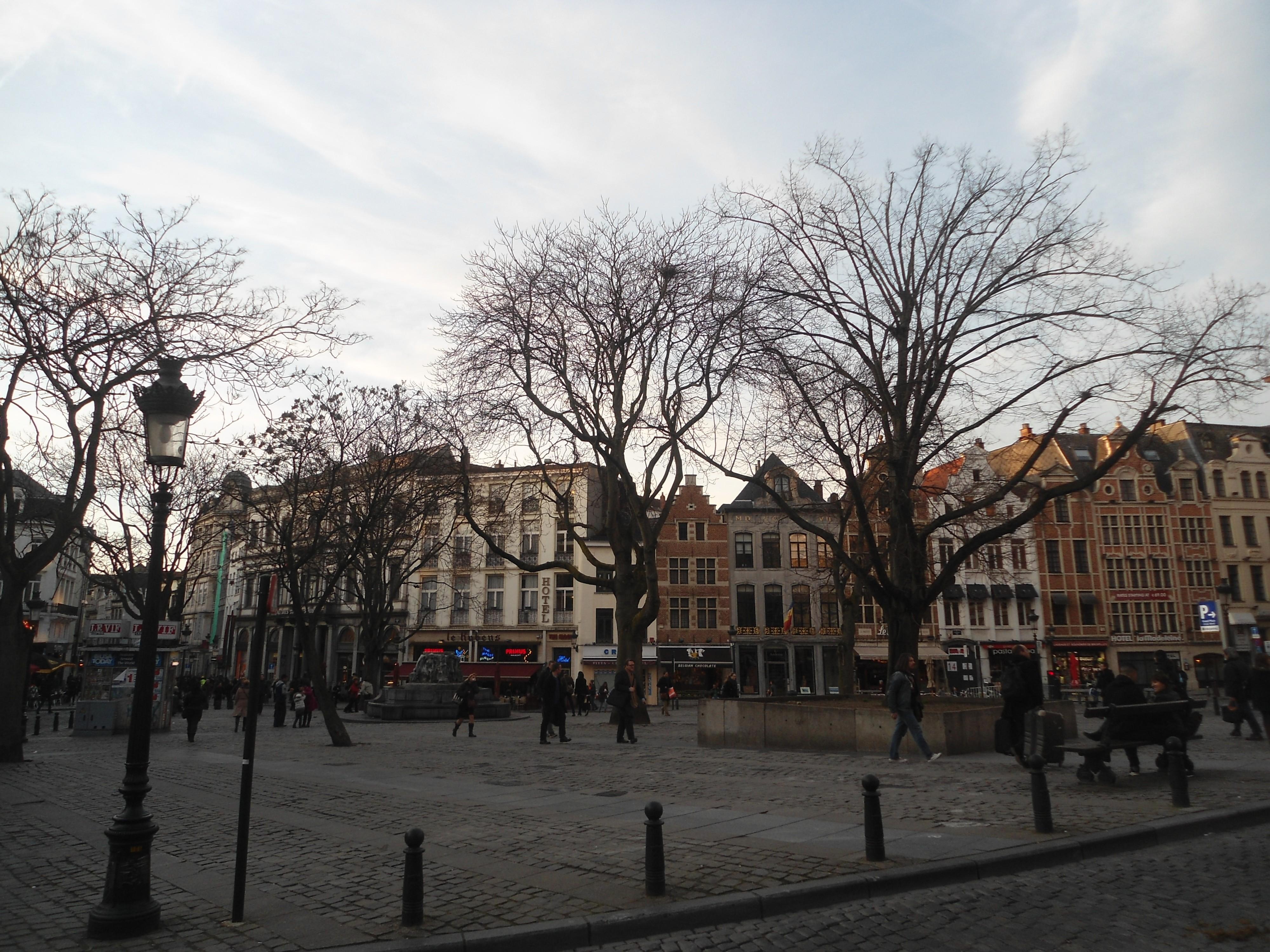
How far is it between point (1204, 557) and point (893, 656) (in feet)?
151

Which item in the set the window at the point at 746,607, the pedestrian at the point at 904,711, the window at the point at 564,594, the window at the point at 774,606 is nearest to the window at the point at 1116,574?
the window at the point at 774,606

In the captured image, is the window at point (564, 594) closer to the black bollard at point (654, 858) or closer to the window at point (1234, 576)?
the window at point (1234, 576)

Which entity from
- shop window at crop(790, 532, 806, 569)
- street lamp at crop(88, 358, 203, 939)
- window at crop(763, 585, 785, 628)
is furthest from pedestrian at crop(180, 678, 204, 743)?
shop window at crop(790, 532, 806, 569)

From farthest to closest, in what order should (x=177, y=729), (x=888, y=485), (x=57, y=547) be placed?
1. (x=177, y=729)
2. (x=888, y=485)
3. (x=57, y=547)

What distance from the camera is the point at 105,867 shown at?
25.3 feet

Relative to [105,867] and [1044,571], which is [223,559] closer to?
[1044,571]

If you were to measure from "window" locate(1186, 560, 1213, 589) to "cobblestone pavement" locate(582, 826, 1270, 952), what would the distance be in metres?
54.2

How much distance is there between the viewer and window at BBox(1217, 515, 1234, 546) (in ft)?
173

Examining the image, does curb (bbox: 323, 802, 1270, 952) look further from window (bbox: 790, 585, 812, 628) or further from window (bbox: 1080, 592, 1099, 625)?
window (bbox: 1080, 592, 1099, 625)

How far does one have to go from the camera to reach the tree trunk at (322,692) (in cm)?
1905

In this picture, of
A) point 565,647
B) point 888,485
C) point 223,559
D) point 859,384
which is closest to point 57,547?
point 859,384

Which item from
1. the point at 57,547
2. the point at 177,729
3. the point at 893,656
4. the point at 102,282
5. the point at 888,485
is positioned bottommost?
the point at 177,729

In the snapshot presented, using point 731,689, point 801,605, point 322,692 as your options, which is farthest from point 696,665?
point 322,692

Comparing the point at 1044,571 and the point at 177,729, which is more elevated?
the point at 1044,571
